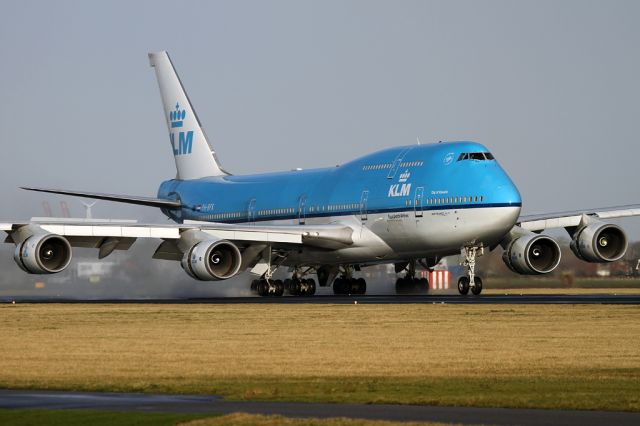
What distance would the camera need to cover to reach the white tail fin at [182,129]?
62.6 meters

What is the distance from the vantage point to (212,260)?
4550cm

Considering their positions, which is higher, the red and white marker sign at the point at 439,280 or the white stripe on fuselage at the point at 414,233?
the white stripe on fuselage at the point at 414,233

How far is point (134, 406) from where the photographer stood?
15.7 m

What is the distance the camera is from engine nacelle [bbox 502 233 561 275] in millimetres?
47997

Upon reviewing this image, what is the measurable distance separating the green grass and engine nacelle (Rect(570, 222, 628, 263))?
117 feet

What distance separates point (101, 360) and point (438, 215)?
83.6 feet

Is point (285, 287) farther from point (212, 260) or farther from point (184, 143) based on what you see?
point (184, 143)

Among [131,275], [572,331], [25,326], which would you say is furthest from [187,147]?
[572,331]

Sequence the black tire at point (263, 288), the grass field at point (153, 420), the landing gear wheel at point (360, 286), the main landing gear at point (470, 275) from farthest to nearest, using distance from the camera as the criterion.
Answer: the landing gear wheel at point (360, 286) → the black tire at point (263, 288) → the main landing gear at point (470, 275) → the grass field at point (153, 420)

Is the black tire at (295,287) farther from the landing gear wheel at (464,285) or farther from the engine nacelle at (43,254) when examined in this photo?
the engine nacelle at (43,254)

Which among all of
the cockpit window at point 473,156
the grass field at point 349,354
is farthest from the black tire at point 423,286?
the grass field at point 349,354

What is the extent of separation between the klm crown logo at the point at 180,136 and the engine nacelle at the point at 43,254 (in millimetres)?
19424

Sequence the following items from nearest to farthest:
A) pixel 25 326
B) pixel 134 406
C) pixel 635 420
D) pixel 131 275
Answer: pixel 635 420 → pixel 134 406 → pixel 25 326 → pixel 131 275

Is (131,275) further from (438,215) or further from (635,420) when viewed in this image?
(635,420)
